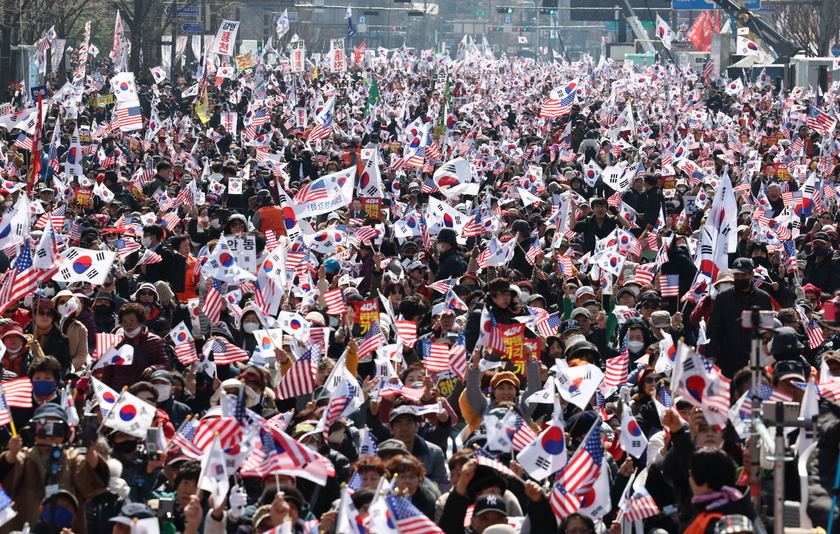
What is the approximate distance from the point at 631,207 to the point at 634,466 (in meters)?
10.2

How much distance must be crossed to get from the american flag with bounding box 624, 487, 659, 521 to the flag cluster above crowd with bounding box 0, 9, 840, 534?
14mm

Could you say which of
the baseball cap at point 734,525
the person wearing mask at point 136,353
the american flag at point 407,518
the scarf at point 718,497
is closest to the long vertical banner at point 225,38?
the person wearing mask at point 136,353

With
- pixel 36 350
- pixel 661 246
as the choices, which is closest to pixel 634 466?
pixel 36 350

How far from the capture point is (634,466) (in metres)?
8.81

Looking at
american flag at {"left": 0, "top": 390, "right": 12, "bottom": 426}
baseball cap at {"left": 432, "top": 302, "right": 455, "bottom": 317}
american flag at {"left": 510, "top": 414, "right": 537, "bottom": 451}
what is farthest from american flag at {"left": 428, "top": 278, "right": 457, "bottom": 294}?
american flag at {"left": 0, "top": 390, "right": 12, "bottom": 426}

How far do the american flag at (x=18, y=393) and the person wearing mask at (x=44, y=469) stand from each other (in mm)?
1116

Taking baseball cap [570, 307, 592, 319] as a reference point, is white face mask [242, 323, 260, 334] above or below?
below

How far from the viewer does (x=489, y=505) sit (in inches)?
289

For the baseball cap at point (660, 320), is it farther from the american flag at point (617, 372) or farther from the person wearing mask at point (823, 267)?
the person wearing mask at point (823, 267)

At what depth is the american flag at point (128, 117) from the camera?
81.5ft

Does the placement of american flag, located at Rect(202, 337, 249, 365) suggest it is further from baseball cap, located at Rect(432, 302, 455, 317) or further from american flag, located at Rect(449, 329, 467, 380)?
baseball cap, located at Rect(432, 302, 455, 317)

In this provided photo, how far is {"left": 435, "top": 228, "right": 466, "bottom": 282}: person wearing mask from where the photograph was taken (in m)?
14.2

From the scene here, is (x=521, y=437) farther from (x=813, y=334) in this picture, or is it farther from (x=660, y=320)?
(x=813, y=334)

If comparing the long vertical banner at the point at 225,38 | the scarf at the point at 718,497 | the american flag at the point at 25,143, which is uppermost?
the long vertical banner at the point at 225,38
